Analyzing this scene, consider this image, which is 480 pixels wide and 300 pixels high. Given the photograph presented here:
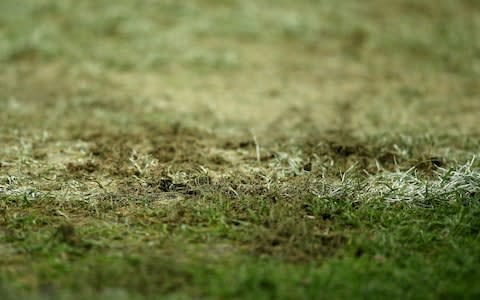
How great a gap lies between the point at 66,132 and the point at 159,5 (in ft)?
13.8

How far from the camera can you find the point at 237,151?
4.16m

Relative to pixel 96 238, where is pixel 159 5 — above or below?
above

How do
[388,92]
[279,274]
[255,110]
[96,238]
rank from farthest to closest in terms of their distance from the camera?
[388,92], [255,110], [96,238], [279,274]

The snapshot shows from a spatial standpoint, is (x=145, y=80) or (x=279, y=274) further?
(x=145, y=80)

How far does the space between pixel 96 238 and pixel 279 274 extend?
2.99 ft

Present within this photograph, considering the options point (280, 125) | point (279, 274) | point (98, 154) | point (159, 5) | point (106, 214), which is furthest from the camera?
point (159, 5)

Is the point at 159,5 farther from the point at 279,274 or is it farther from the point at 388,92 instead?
the point at 279,274

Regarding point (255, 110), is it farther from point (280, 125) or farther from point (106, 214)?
point (106, 214)

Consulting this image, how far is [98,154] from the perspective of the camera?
3.97 m

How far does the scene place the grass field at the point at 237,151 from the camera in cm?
240

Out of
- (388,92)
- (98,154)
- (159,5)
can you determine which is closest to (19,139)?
(98,154)

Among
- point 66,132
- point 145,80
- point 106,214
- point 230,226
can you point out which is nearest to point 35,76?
point 145,80

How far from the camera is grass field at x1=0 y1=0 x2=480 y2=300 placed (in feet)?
7.88

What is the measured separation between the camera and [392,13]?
27.8ft
